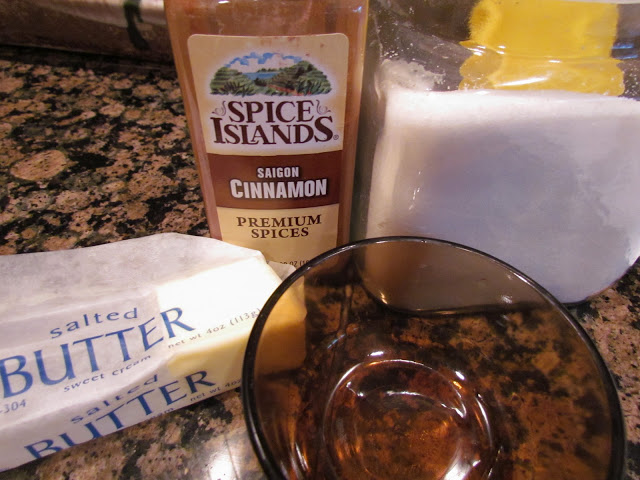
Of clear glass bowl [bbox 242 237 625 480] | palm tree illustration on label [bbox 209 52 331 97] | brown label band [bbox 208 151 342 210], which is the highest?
palm tree illustration on label [bbox 209 52 331 97]

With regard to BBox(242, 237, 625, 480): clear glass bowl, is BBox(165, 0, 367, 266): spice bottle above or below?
above

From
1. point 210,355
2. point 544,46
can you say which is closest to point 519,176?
point 544,46

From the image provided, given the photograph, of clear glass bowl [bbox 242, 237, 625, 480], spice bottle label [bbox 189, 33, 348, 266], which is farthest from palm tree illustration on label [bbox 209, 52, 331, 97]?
clear glass bowl [bbox 242, 237, 625, 480]

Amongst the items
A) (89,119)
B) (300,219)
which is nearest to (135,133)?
(89,119)

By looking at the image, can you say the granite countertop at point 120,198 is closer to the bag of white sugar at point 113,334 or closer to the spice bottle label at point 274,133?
the bag of white sugar at point 113,334

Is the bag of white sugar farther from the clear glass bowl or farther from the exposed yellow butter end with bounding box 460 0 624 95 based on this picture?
the exposed yellow butter end with bounding box 460 0 624 95

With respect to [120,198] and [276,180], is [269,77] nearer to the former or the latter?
[276,180]
